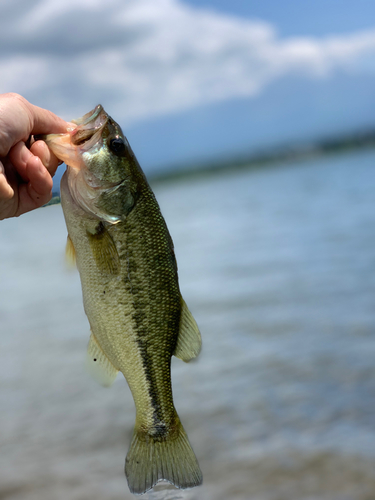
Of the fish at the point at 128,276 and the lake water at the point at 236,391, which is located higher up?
the fish at the point at 128,276

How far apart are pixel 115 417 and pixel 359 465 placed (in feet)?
9.21

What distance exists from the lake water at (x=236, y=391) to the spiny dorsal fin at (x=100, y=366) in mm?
445

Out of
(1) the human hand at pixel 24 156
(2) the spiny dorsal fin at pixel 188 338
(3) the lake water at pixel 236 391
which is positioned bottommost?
(3) the lake water at pixel 236 391

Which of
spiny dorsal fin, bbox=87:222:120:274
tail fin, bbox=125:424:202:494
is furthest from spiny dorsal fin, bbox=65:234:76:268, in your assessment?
tail fin, bbox=125:424:202:494

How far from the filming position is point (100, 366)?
2.70 metres

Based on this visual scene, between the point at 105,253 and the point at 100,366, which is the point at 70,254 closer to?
the point at 105,253

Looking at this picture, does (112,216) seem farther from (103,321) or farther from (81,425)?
(81,425)

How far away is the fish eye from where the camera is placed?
2.61 m

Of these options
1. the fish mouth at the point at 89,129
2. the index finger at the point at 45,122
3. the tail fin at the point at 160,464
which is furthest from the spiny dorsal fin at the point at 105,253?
the tail fin at the point at 160,464

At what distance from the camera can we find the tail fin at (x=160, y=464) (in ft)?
8.27

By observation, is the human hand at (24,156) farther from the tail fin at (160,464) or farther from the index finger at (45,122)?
the tail fin at (160,464)

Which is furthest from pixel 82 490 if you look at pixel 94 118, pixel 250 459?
pixel 94 118

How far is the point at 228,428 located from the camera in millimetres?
5488

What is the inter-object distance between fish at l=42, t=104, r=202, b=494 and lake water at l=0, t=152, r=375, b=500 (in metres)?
0.31
